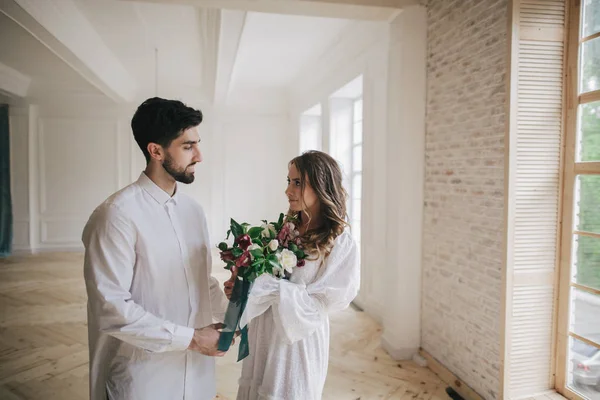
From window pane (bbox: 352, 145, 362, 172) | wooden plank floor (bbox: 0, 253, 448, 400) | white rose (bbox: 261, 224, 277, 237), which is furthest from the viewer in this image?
window pane (bbox: 352, 145, 362, 172)

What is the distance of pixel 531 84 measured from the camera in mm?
2576

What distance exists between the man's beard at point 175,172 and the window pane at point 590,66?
2.34 meters

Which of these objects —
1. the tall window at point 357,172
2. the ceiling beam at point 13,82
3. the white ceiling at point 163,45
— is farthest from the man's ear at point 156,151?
the ceiling beam at point 13,82

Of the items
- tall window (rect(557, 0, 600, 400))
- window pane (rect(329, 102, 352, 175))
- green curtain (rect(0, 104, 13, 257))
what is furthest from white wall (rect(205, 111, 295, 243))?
tall window (rect(557, 0, 600, 400))

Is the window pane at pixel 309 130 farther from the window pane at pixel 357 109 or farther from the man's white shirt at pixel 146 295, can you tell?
the man's white shirt at pixel 146 295

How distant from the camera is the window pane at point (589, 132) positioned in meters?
2.42

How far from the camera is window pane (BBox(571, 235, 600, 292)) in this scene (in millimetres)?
2449

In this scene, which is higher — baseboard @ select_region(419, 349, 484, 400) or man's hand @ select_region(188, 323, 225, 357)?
man's hand @ select_region(188, 323, 225, 357)

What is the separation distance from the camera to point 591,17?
2.46m

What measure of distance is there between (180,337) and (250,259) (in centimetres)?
35

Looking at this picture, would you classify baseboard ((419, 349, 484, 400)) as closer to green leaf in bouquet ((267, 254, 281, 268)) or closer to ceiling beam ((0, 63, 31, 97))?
green leaf in bouquet ((267, 254, 281, 268))

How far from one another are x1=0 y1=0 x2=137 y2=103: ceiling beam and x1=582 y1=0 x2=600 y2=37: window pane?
413 cm

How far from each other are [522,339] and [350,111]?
432 cm

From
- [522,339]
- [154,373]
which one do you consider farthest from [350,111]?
[154,373]
